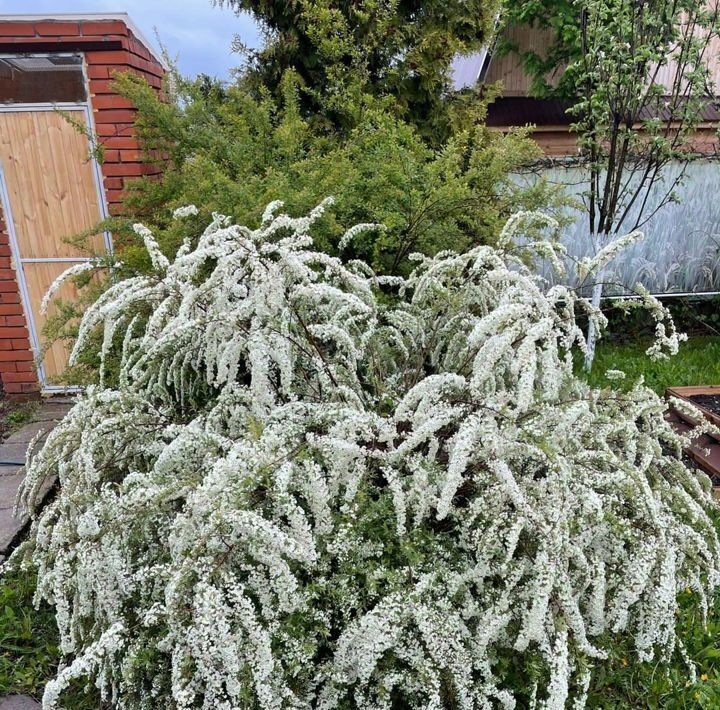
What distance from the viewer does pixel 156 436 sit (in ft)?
6.88

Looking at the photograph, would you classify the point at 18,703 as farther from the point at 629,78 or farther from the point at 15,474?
the point at 629,78

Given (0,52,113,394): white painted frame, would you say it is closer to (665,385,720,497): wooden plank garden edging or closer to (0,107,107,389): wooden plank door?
(0,107,107,389): wooden plank door

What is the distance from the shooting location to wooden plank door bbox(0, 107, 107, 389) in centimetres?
389

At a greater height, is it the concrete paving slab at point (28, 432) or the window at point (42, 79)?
the window at point (42, 79)

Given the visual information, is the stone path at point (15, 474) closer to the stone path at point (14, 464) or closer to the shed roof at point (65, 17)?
the stone path at point (14, 464)

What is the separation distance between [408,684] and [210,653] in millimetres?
528

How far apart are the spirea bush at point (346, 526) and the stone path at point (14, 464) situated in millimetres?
601

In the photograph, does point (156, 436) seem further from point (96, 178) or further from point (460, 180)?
point (96, 178)

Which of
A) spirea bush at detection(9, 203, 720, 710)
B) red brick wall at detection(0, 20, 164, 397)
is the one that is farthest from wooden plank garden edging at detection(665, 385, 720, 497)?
red brick wall at detection(0, 20, 164, 397)

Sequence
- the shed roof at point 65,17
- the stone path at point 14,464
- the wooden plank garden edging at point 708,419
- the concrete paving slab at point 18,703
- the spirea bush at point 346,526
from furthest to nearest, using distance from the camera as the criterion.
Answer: the shed roof at point 65,17, the wooden plank garden edging at point 708,419, the stone path at point 14,464, the concrete paving slab at point 18,703, the spirea bush at point 346,526

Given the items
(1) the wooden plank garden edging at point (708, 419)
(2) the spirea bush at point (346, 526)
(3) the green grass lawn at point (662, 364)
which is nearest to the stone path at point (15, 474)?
(2) the spirea bush at point (346, 526)

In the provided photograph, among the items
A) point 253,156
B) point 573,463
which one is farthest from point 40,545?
point 253,156

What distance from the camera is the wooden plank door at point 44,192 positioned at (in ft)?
12.8

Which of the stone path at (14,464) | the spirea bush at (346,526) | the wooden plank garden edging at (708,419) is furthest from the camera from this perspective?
the wooden plank garden edging at (708,419)
